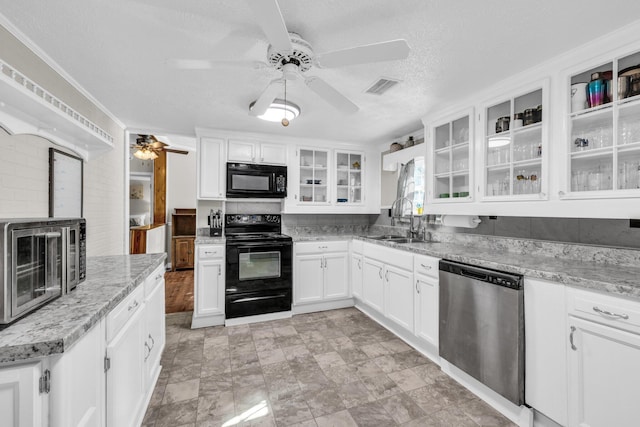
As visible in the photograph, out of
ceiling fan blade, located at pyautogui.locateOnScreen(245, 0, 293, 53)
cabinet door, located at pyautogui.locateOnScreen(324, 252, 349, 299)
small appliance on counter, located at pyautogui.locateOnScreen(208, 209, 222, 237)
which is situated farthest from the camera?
cabinet door, located at pyautogui.locateOnScreen(324, 252, 349, 299)

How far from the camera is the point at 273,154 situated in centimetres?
371

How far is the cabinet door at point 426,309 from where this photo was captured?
2.32 metres

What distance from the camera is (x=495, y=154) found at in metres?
2.29

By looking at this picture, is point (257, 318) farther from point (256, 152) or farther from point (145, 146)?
point (145, 146)

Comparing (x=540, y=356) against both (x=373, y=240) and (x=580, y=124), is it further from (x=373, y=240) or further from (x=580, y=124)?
(x=373, y=240)

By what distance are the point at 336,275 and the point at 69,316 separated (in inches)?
114

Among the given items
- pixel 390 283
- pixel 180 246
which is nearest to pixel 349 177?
pixel 390 283

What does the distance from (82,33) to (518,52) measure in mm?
2580

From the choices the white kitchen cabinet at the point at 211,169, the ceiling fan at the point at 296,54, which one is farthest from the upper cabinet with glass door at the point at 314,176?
the ceiling fan at the point at 296,54

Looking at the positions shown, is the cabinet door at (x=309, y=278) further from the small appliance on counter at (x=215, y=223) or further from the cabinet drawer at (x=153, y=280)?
the cabinet drawer at (x=153, y=280)

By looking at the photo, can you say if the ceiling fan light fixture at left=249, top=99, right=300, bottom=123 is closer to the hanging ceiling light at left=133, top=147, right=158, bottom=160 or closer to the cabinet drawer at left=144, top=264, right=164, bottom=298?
the cabinet drawer at left=144, top=264, right=164, bottom=298

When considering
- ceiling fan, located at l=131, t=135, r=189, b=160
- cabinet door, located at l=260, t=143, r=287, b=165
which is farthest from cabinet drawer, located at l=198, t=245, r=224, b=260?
ceiling fan, located at l=131, t=135, r=189, b=160

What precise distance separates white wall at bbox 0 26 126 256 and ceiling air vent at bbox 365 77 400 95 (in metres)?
2.22

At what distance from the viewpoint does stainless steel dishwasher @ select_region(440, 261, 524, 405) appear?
1.70 meters
